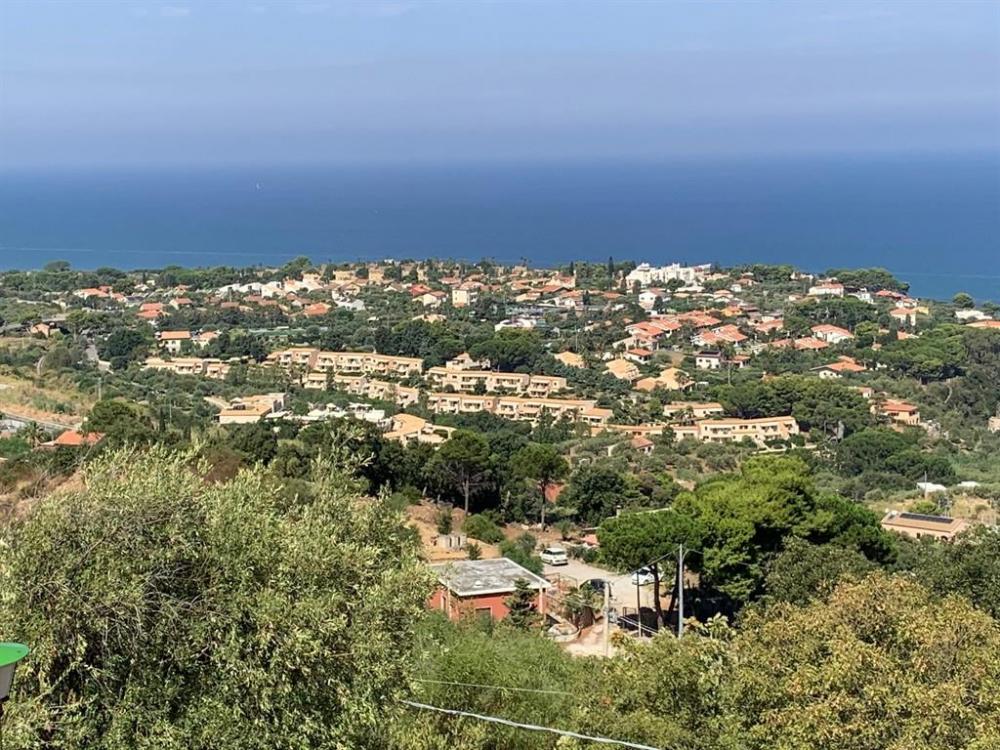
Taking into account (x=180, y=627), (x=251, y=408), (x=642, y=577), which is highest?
(x=180, y=627)

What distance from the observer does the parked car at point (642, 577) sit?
45.9 ft

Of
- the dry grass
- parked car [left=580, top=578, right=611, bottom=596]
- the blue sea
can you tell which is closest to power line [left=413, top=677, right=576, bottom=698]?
parked car [left=580, top=578, right=611, bottom=596]

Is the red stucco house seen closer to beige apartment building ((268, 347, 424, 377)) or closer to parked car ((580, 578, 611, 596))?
parked car ((580, 578, 611, 596))

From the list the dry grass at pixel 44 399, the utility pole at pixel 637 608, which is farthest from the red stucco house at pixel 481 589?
the dry grass at pixel 44 399

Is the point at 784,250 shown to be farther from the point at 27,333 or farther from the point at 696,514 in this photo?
the point at 696,514

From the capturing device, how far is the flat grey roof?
12675 mm

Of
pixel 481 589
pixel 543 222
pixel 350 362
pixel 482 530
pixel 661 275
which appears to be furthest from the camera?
pixel 543 222

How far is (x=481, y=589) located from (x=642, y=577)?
11.4 feet

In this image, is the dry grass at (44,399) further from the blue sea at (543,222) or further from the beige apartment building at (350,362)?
the blue sea at (543,222)

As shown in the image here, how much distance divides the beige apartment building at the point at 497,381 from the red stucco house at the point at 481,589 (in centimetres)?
2087

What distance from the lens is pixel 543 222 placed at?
102 metres

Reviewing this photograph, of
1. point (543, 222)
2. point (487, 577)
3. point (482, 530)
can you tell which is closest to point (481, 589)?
point (487, 577)

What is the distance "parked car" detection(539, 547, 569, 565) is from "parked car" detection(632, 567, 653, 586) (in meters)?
1.76

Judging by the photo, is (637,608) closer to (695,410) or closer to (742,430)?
(742,430)
